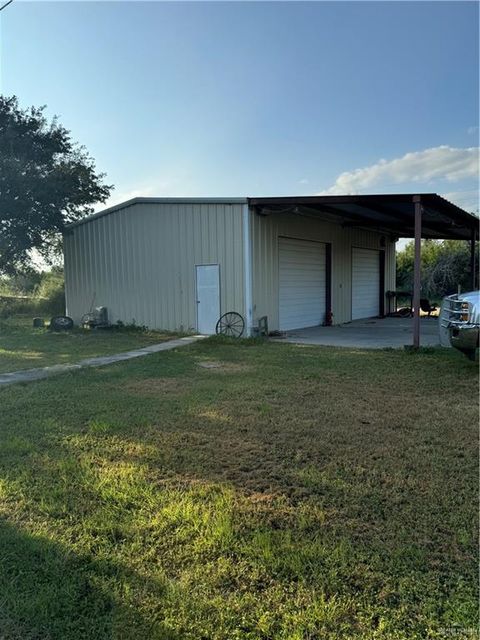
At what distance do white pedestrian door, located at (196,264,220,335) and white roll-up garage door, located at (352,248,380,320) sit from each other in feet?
22.1

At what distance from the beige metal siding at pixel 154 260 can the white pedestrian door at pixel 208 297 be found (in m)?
0.16

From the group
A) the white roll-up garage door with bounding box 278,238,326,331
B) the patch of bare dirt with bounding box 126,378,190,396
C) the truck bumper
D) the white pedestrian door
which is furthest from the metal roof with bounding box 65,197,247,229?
the truck bumper

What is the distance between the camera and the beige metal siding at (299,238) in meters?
11.5

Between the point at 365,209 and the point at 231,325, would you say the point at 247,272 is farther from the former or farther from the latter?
the point at 365,209

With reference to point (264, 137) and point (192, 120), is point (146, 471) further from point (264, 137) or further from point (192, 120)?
point (264, 137)

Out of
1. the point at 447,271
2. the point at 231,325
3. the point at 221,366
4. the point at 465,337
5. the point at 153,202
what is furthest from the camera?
the point at 447,271

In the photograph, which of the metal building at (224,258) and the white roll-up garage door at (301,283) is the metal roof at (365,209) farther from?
the white roll-up garage door at (301,283)

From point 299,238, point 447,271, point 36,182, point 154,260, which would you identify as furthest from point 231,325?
point 447,271

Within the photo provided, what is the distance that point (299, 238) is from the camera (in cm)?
1330

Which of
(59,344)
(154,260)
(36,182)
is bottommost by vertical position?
(59,344)

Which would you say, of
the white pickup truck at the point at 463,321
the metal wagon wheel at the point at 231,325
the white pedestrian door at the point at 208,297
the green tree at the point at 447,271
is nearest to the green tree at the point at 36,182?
the white pedestrian door at the point at 208,297

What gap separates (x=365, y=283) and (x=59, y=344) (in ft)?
37.6

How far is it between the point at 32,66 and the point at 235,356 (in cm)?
723

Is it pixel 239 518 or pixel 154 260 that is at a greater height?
pixel 154 260
